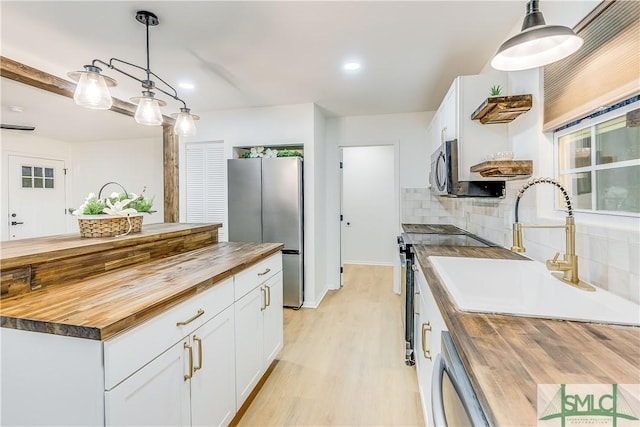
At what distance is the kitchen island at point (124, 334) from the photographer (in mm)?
924

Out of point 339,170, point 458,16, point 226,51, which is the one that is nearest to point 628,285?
point 458,16

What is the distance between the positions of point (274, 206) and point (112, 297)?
244 cm

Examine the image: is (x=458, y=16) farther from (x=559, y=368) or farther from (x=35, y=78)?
(x=35, y=78)

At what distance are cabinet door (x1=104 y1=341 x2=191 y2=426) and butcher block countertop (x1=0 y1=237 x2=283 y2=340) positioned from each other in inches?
7.6

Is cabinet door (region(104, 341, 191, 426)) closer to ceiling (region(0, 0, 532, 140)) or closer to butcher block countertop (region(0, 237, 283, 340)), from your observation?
butcher block countertop (region(0, 237, 283, 340))

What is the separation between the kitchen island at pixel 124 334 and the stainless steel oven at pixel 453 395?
0.96 m

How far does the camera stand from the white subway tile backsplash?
3.38 ft

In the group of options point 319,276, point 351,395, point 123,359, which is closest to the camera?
point 123,359

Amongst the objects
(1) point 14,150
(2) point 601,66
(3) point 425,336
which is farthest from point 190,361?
(1) point 14,150

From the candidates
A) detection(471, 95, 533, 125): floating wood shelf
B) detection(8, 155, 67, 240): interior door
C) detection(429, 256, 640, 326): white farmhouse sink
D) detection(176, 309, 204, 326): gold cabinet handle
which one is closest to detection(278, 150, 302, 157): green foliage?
detection(471, 95, 533, 125): floating wood shelf

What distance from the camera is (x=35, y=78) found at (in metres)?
2.34

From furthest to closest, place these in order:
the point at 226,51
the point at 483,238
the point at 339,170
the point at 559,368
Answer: the point at 339,170 < the point at 483,238 < the point at 226,51 < the point at 559,368

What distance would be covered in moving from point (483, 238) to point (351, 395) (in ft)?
5.47

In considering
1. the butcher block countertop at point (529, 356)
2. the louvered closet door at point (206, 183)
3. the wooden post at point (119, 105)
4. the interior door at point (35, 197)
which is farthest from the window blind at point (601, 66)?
the interior door at point (35, 197)
